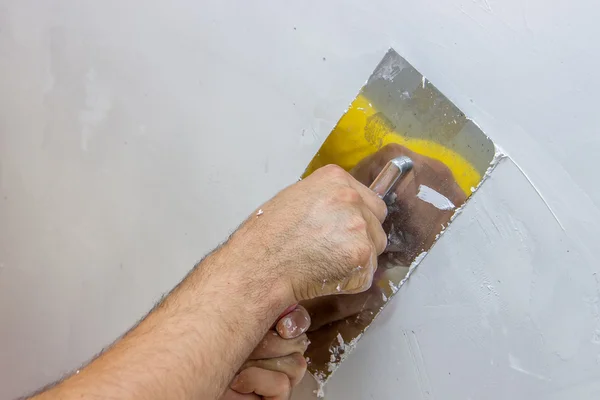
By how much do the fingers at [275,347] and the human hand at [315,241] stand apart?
0.08 m

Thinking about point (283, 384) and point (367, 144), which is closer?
point (283, 384)

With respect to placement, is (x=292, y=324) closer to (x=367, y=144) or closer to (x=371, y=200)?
(x=371, y=200)

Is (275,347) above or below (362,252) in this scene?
below

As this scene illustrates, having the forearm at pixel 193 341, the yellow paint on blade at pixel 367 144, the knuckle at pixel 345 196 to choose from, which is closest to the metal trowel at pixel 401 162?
the yellow paint on blade at pixel 367 144

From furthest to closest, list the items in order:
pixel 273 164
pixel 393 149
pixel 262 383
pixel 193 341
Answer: pixel 273 164, pixel 393 149, pixel 262 383, pixel 193 341

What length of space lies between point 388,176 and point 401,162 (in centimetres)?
3

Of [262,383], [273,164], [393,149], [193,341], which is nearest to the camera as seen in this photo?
[193,341]

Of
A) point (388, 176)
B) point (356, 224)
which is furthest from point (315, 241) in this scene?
point (388, 176)

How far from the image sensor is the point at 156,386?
0.64m

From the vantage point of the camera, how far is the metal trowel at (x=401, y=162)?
2.82 ft

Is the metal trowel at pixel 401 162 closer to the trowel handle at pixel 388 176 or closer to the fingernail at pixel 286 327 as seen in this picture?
the trowel handle at pixel 388 176

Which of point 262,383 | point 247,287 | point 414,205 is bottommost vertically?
point 262,383

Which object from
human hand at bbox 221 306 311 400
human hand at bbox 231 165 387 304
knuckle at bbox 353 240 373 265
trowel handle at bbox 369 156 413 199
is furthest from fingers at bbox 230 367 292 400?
trowel handle at bbox 369 156 413 199

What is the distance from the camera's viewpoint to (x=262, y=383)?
2.67 feet
